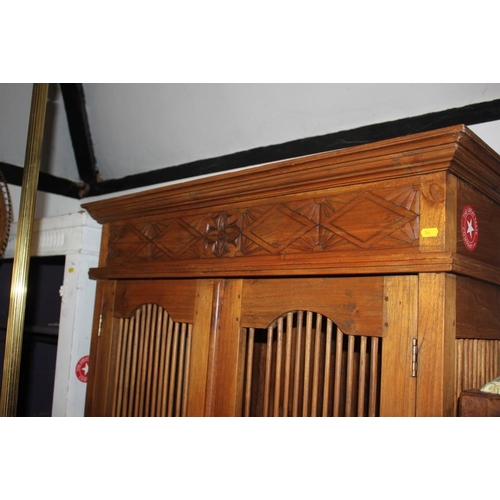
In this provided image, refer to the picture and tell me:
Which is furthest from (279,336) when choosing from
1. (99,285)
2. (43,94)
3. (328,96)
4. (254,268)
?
(43,94)

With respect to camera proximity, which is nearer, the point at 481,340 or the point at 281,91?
the point at 481,340

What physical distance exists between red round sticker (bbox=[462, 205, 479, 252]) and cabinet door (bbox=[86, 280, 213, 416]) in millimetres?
829

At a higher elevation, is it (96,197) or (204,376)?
(96,197)

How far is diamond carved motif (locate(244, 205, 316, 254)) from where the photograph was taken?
165cm

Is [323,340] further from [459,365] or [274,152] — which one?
[274,152]

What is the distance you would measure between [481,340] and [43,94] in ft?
6.39

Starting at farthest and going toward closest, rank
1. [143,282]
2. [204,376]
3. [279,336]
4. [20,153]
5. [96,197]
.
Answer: [96,197]
[20,153]
[143,282]
[204,376]
[279,336]

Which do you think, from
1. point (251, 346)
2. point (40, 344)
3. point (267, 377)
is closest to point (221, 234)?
point (251, 346)

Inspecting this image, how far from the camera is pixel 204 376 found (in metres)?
1.81

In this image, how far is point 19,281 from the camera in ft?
7.14

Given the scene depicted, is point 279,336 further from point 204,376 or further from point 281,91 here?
point 281,91

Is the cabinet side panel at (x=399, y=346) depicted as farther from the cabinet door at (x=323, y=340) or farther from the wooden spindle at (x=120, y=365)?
the wooden spindle at (x=120, y=365)

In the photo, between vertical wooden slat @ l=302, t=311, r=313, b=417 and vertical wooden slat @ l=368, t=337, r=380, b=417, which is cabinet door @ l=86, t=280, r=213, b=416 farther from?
vertical wooden slat @ l=368, t=337, r=380, b=417

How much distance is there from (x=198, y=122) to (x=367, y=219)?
1.46 m
